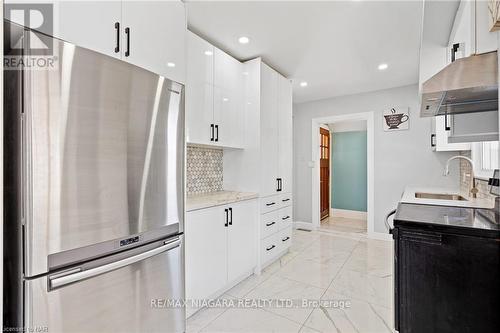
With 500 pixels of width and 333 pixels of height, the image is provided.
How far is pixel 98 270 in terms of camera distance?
1.17 metres

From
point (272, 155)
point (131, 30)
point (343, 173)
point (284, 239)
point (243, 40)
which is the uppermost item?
point (243, 40)

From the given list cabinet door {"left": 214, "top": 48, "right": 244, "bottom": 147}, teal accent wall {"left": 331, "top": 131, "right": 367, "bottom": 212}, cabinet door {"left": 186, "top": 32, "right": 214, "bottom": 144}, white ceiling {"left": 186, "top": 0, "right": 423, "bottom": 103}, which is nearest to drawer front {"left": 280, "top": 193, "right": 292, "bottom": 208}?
cabinet door {"left": 214, "top": 48, "right": 244, "bottom": 147}

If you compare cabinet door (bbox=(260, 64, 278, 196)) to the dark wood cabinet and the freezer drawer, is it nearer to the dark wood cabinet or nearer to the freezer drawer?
the freezer drawer

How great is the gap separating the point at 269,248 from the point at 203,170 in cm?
120

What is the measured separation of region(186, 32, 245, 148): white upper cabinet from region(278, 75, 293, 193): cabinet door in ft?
2.14

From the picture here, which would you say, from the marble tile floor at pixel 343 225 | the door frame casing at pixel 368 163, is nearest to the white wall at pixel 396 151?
the door frame casing at pixel 368 163

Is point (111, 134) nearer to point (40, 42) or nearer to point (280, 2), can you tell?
point (40, 42)

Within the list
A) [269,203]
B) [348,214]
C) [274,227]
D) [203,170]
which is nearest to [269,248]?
[274,227]

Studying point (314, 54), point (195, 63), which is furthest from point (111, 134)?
point (314, 54)

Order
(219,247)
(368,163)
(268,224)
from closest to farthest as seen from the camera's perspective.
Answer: (219,247) → (268,224) → (368,163)

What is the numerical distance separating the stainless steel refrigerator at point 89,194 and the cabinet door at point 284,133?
6.17 feet

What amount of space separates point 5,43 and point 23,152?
0.46 metres

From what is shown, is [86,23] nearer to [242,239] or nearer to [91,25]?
[91,25]

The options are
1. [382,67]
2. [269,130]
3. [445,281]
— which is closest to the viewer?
[445,281]
